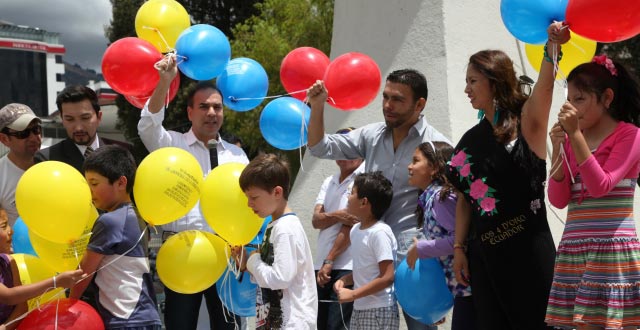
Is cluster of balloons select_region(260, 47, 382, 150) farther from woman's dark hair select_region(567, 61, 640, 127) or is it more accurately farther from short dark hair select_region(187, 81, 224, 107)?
woman's dark hair select_region(567, 61, 640, 127)

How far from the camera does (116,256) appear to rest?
11.8 ft

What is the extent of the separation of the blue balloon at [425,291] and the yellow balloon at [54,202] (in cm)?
165

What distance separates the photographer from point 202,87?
461 cm

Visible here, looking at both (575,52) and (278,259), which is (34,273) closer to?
(278,259)

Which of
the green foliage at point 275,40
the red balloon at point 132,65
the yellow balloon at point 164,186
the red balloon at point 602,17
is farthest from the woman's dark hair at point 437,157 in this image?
the green foliage at point 275,40

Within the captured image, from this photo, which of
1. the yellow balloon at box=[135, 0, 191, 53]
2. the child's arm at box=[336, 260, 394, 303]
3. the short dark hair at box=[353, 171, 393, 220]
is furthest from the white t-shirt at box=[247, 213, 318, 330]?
the yellow balloon at box=[135, 0, 191, 53]

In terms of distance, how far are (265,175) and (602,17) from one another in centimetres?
167

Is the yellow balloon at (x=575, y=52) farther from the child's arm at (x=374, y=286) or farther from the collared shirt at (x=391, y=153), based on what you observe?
the child's arm at (x=374, y=286)

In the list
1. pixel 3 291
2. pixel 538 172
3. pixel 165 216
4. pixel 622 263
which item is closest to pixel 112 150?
Answer: pixel 165 216

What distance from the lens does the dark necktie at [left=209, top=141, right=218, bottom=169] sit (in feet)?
15.0

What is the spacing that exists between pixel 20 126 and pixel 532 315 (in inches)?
121

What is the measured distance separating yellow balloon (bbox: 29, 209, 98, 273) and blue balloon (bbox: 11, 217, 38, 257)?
1.35 feet

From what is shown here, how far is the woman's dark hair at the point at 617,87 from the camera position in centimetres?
309

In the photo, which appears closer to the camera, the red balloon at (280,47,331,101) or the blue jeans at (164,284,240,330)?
the blue jeans at (164,284,240,330)
